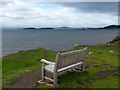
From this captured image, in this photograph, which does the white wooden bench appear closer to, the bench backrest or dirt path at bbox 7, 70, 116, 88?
the bench backrest

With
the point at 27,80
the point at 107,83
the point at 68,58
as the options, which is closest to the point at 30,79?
the point at 27,80

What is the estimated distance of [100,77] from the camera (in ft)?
28.3

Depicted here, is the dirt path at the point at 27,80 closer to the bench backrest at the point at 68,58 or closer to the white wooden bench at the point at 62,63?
the white wooden bench at the point at 62,63

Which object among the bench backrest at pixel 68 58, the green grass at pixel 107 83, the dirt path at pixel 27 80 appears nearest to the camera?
the bench backrest at pixel 68 58

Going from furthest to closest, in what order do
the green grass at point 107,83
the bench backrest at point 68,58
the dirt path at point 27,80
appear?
the dirt path at point 27,80 → the green grass at point 107,83 → the bench backrest at point 68,58

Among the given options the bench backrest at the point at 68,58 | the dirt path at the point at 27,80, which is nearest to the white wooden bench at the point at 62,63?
the bench backrest at the point at 68,58

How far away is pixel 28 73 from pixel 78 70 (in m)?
2.92

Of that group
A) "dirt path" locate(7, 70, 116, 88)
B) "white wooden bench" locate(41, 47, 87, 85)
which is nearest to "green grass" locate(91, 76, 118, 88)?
"dirt path" locate(7, 70, 116, 88)

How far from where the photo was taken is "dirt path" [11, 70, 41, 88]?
7.63 m

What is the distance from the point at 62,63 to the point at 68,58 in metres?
0.48

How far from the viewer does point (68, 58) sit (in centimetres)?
789

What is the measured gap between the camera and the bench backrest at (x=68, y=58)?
23.5 feet

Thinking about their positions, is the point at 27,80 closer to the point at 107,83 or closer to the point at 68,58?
the point at 68,58

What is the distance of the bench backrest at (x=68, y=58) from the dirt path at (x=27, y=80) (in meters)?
1.62
